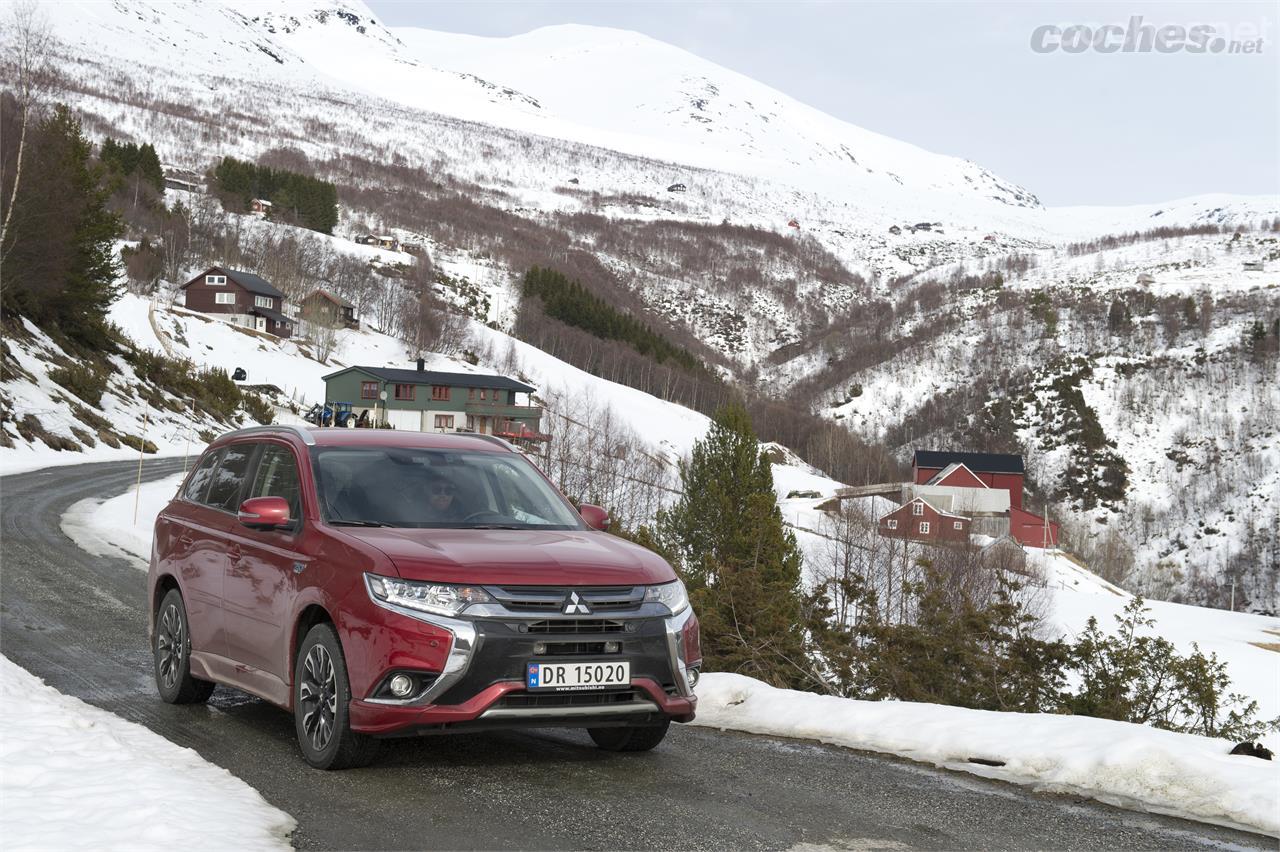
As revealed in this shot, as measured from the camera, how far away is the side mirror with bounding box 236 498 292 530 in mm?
6973

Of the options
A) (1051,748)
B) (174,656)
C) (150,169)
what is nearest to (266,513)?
(174,656)

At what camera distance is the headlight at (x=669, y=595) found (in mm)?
6531

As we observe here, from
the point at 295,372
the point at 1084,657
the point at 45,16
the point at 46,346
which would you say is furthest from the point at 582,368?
the point at 1084,657

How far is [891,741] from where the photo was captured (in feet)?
25.7

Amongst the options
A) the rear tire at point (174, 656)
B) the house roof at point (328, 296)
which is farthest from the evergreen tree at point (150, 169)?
the rear tire at point (174, 656)

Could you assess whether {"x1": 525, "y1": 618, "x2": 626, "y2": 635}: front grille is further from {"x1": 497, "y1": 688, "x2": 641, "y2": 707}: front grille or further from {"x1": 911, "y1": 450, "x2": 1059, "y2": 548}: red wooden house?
{"x1": 911, "y1": 450, "x2": 1059, "y2": 548}: red wooden house

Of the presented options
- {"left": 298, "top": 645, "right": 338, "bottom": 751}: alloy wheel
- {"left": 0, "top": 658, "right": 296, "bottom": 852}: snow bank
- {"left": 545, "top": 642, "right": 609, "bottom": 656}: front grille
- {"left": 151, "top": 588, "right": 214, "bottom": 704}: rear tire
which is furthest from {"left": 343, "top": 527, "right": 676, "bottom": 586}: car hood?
{"left": 151, "top": 588, "right": 214, "bottom": 704}: rear tire

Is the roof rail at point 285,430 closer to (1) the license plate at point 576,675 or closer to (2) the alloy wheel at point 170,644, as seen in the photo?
(2) the alloy wheel at point 170,644

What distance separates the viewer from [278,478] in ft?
25.3

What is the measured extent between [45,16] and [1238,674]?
164 feet

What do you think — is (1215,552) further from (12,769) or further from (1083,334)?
(12,769)

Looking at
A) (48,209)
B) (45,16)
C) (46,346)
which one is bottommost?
(46,346)

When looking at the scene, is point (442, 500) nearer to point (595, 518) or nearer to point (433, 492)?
point (433, 492)

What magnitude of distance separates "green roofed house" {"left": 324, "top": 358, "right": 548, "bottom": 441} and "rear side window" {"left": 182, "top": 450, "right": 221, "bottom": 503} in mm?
86969
